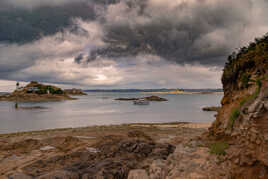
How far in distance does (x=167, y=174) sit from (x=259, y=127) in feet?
10.8

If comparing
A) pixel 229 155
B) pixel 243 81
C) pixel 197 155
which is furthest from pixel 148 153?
pixel 243 81

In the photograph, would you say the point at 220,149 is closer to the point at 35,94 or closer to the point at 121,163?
the point at 121,163

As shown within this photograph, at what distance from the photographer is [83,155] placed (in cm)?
809

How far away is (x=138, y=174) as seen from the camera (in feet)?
20.3

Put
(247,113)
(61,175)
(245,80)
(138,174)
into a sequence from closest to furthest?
(61,175) → (138,174) → (247,113) → (245,80)

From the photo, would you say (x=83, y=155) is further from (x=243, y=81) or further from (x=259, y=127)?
(x=243, y=81)

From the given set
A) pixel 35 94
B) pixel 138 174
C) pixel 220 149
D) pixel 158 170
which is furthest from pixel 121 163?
pixel 35 94

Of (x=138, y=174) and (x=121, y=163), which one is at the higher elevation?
(x=121, y=163)

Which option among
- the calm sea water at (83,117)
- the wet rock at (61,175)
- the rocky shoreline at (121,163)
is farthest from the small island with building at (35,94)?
the wet rock at (61,175)

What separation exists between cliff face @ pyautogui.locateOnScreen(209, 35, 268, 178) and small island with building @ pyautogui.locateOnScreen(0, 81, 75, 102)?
118305 millimetres

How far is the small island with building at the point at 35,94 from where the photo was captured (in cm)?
11206

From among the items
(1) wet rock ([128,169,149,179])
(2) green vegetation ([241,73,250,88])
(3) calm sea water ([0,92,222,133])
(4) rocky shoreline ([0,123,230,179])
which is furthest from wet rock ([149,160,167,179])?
(3) calm sea water ([0,92,222,133])

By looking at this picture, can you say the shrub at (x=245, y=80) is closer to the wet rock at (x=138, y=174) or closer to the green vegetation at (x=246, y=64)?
the green vegetation at (x=246, y=64)

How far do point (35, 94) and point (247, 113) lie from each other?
132862mm
